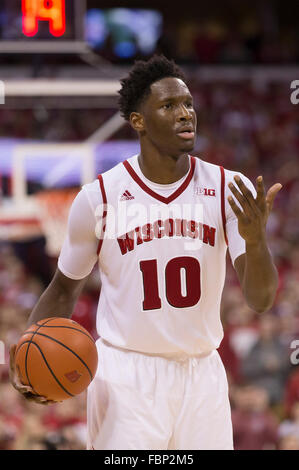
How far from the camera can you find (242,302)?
821cm

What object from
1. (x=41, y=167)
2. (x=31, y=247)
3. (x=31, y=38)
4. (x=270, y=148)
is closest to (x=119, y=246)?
(x=31, y=38)

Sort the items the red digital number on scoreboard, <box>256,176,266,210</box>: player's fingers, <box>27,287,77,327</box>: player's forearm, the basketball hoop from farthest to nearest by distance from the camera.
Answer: the basketball hoop → the red digital number on scoreboard → <box>27,287,77,327</box>: player's forearm → <box>256,176,266,210</box>: player's fingers

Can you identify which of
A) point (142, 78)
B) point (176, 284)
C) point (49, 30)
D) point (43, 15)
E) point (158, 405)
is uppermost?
point (43, 15)

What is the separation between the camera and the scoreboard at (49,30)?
602 centimetres

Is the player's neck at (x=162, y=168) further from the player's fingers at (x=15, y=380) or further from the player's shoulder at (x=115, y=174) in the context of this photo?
the player's fingers at (x=15, y=380)

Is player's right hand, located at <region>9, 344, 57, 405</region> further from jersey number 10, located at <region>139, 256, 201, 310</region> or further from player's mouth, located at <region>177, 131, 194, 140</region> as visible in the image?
player's mouth, located at <region>177, 131, 194, 140</region>

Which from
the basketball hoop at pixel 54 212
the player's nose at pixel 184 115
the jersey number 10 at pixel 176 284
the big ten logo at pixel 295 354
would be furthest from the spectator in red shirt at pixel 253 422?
the player's nose at pixel 184 115

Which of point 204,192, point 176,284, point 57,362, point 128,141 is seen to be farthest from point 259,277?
point 128,141

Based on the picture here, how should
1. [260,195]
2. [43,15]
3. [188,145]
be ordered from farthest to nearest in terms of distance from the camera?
[43,15]
[188,145]
[260,195]

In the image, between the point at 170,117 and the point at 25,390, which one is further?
the point at 170,117

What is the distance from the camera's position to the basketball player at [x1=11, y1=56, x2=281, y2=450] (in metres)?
3.17

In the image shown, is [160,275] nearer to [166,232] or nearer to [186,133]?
[166,232]

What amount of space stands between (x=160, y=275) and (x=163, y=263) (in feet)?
0.17

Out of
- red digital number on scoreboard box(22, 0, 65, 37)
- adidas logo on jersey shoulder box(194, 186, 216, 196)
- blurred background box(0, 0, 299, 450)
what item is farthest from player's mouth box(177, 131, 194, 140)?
red digital number on scoreboard box(22, 0, 65, 37)
